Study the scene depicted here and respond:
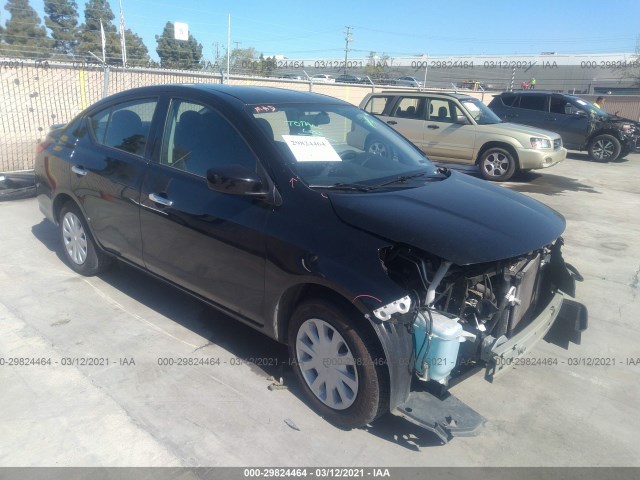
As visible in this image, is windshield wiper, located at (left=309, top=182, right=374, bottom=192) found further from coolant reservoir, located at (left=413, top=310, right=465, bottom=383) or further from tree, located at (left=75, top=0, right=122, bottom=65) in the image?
tree, located at (left=75, top=0, right=122, bottom=65)

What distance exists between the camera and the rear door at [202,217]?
3.08m

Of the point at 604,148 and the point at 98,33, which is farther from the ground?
the point at 98,33

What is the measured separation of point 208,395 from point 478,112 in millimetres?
9577

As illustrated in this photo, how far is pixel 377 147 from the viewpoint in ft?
12.6

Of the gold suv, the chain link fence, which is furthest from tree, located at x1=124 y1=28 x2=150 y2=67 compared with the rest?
the gold suv

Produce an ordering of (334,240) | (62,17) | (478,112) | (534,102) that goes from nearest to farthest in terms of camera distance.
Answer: (334,240)
(478,112)
(534,102)
(62,17)

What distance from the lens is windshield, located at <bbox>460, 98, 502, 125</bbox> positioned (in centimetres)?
1065

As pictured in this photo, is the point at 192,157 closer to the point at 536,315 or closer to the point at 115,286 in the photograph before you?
the point at 115,286

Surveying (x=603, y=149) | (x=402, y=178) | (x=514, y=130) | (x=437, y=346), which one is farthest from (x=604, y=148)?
(x=437, y=346)

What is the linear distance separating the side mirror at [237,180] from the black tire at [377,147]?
1114 millimetres

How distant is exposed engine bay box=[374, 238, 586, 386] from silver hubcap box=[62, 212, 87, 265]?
3.22 meters

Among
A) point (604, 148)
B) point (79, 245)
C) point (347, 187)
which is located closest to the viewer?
point (347, 187)

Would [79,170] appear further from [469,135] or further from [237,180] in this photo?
[469,135]

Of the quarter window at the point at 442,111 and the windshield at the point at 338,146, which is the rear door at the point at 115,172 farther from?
the quarter window at the point at 442,111
